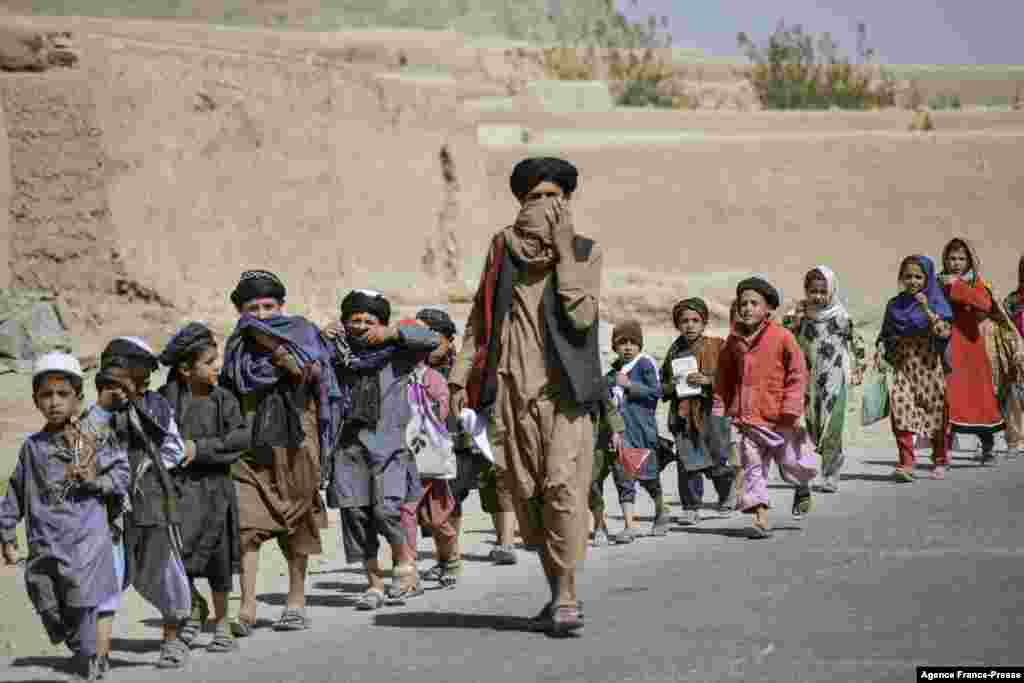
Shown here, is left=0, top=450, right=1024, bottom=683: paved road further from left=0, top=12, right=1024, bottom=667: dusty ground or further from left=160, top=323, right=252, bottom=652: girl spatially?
left=0, top=12, right=1024, bottom=667: dusty ground

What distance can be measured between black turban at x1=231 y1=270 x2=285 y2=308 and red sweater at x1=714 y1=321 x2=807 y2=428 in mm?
3502

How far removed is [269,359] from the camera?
27.6ft

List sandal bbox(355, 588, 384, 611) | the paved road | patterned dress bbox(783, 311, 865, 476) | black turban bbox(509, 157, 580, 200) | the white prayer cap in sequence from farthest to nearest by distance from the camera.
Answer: patterned dress bbox(783, 311, 865, 476) < sandal bbox(355, 588, 384, 611) < black turban bbox(509, 157, 580, 200) < the white prayer cap < the paved road

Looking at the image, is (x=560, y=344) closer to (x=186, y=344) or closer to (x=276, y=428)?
(x=276, y=428)

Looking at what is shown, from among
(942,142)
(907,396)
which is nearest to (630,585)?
(907,396)

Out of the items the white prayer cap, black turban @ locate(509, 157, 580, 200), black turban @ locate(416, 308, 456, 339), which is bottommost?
black turban @ locate(416, 308, 456, 339)

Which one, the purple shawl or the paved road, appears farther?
the purple shawl

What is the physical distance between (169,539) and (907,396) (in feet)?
24.9

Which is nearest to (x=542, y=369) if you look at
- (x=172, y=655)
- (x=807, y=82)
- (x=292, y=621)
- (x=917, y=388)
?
(x=292, y=621)

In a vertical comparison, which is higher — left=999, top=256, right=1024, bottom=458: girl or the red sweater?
the red sweater

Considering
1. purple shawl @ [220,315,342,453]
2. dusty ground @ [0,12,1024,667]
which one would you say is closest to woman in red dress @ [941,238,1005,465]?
dusty ground @ [0,12,1024,667]

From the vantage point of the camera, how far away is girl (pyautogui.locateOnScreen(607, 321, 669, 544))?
1142cm

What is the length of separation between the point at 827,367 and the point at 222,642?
6.21 metres

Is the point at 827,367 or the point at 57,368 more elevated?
the point at 57,368
